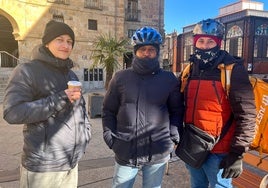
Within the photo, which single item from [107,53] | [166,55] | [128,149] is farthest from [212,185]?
[166,55]

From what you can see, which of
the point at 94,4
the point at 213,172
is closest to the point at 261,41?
the point at 94,4

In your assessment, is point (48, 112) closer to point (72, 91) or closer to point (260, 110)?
point (72, 91)

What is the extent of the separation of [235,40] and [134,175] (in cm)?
1824

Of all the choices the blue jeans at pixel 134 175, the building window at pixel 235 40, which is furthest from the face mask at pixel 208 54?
the building window at pixel 235 40

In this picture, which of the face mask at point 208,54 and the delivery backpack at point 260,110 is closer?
the face mask at point 208,54

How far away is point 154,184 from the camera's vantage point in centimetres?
243

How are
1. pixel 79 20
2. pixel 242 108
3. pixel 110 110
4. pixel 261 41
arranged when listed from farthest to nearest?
pixel 79 20
pixel 261 41
pixel 110 110
pixel 242 108

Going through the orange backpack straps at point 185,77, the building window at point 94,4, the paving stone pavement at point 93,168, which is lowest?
the paving stone pavement at point 93,168

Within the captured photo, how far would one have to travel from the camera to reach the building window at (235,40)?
18328 millimetres

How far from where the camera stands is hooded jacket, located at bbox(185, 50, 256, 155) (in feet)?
6.75

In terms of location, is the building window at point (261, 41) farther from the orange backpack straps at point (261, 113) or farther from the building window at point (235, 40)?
the orange backpack straps at point (261, 113)

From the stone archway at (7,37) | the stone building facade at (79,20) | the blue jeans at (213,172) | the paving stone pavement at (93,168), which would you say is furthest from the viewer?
the stone archway at (7,37)

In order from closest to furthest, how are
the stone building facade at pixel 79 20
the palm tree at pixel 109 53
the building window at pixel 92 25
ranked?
1. the palm tree at pixel 109 53
2. the stone building facade at pixel 79 20
3. the building window at pixel 92 25

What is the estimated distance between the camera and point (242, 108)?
206cm
